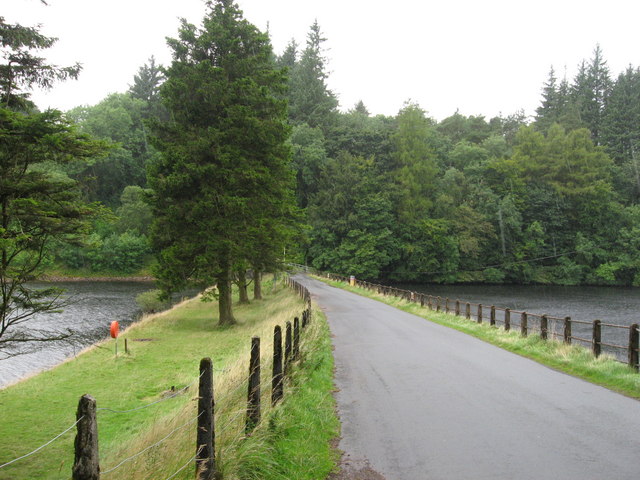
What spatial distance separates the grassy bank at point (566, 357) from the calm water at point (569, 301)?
9146 millimetres

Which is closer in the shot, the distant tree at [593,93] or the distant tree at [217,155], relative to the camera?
the distant tree at [217,155]

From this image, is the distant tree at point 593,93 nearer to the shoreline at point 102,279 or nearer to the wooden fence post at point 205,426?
the shoreline at point 102,279

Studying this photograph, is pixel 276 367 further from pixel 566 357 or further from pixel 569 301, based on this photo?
pixel 569 301

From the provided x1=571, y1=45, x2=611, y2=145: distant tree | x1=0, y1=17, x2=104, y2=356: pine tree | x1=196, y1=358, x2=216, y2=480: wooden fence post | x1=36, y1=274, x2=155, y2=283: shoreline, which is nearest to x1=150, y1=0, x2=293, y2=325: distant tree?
x1=0, y1=17, x2=104, y2=356: pine tree

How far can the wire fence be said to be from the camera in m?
11.1

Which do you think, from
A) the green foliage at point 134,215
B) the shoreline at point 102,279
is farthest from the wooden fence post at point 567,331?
the green foliage at point 134,215

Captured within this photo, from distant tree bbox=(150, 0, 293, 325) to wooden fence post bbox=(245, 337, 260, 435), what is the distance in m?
14.3

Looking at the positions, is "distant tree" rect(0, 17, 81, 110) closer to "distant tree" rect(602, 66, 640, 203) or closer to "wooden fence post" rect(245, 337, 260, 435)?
"wooden fence post" rect(245, 337, 260, 435)

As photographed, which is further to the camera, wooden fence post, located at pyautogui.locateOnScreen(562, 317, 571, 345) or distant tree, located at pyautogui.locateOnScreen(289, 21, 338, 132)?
distant tree, located at pyautogui.locateOnScreen(289, 21, 338, 132)

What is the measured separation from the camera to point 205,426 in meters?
4.25

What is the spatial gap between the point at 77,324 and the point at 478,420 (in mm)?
28696

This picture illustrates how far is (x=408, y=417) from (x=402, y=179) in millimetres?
59546

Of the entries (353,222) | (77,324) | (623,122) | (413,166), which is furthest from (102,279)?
(623,122)

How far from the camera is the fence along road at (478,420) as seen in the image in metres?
5.29
